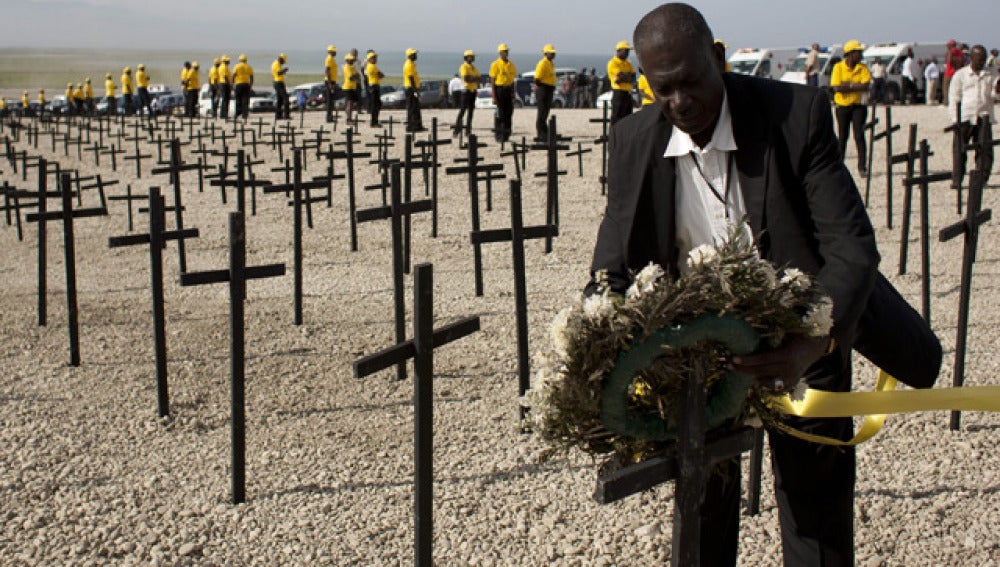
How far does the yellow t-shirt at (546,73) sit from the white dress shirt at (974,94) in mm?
7739

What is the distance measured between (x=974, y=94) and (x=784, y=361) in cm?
1271

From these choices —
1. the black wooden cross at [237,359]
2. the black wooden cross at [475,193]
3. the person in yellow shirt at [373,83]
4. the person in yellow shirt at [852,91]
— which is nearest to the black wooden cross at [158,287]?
the black wooden cross at [237,359]

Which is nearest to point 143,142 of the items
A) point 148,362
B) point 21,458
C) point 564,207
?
point 564,207

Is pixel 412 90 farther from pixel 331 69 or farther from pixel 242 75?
pixel 242 75

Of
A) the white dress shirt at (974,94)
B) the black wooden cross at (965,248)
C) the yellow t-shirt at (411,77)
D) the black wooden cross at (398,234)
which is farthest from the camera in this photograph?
the yellow t-shirt at (411,77)

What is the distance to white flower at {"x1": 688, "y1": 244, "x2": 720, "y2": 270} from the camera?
2258 mm

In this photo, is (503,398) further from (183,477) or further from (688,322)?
(688,322)

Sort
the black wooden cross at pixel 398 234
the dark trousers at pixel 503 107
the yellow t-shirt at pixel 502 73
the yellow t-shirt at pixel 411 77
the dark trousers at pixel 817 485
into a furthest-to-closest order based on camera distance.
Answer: the yellow t-shirt at pixel 411 77
the dark trousers at pixel 503 107
the yellow t-shirt at pixel 502 73
the black wooden cross at pixel 398 234
the dark trousers at pixel 817 485

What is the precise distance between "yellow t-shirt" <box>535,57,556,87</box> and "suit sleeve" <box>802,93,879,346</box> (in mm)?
17049

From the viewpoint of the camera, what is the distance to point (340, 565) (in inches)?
172

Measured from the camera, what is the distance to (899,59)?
32438 mm

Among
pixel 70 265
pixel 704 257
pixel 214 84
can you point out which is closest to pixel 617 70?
pixel 70 265

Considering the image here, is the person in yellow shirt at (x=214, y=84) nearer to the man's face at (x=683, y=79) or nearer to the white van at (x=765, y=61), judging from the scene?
the white van at (x=765, y=61)

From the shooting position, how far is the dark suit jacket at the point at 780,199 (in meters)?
2.46
